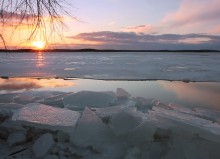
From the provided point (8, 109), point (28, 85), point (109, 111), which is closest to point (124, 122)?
point (109, 111)

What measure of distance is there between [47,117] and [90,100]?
56.3 inches

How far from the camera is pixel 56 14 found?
2.83 meters

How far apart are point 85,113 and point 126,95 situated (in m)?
1.92

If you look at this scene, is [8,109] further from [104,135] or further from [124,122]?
[124,122]

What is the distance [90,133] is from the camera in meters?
3.15

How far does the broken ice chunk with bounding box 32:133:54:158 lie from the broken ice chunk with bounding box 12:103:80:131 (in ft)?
0.46

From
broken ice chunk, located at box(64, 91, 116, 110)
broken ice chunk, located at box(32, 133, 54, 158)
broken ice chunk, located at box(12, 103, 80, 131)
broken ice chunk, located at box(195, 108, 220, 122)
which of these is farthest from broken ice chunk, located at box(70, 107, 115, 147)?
broken ice chunk, located at box(195, 108, 220, 122)

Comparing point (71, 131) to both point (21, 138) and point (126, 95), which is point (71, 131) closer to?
point (21, 138)

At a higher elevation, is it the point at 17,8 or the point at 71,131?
the point at 17,8

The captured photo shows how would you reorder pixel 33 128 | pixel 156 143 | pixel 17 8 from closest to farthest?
pixel 17 8
pixel 156 143
pixel 33 128

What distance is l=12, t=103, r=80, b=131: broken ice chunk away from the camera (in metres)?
3.24

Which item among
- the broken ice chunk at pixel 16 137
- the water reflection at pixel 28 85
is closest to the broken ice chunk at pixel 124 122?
the broken ice chunk at pixel 16 137

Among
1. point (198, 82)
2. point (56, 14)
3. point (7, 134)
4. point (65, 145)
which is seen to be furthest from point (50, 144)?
point (198, 82)

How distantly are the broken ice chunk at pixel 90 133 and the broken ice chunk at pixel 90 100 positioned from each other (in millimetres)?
1354
